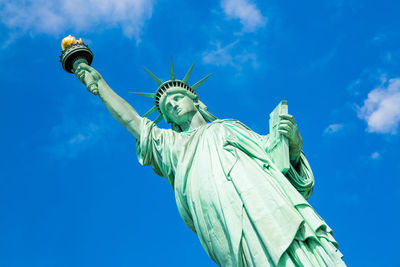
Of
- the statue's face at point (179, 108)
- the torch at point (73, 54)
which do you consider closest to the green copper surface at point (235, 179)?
the statue's face at point (179, 108)

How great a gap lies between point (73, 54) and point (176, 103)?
82.5 inches

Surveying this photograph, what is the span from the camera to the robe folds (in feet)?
20.7

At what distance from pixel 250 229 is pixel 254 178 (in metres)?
0.79

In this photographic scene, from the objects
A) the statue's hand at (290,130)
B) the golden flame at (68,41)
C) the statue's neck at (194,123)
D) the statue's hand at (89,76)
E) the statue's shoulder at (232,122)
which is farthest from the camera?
the golden flame at (68,41)

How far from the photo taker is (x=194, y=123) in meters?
9.13

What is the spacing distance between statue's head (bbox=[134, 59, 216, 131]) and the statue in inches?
0.7

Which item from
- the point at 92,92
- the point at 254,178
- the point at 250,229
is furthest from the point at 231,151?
the point at 92,92

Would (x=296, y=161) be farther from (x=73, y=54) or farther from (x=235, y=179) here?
(x=73, y=54)

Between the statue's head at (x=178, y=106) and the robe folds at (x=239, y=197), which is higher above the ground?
the statue's head at (x=178, y=106)

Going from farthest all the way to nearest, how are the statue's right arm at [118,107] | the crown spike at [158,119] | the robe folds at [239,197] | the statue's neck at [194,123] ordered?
the crown spike at [158,119], the statue's neck at [194,123], the statue's right arm at [118,107], the robe folds at [239,197]

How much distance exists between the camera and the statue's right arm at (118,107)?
895 cm

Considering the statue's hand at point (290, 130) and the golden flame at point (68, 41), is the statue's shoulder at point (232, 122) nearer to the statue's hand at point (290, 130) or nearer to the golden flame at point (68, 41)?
the statue's hand at point (290, 130)

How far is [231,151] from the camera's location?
7672mm

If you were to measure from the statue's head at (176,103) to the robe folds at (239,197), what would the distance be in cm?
51
